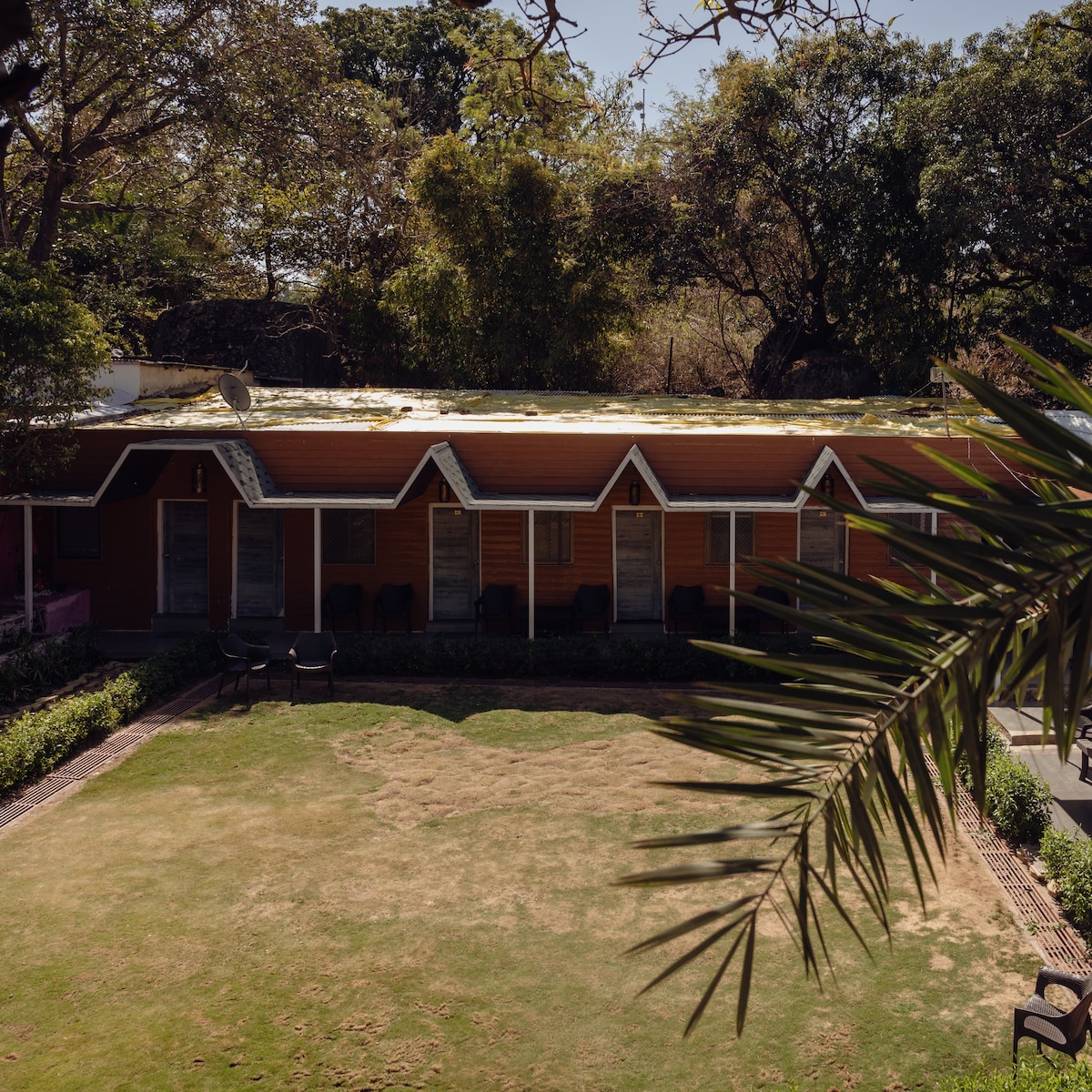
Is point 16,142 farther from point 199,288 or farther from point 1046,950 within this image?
point 1046,950

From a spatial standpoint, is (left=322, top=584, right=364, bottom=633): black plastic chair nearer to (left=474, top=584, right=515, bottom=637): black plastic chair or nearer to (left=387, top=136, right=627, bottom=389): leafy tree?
(left=474, top=584, right=515, bottom=637): black plastic chair

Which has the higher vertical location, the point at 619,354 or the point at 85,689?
the point at 619,354

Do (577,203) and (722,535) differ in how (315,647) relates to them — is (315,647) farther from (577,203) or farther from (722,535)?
(577,203)

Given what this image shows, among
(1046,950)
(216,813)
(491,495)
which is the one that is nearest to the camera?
(1046,950)

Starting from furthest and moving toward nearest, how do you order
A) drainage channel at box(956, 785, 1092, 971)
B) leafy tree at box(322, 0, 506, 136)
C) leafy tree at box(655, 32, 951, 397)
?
leafy tree at box(322, 0, 506, 136), leafy tree at box(655, 32, 951, 397), drainage channel at box(956, 785, 1092, 971)

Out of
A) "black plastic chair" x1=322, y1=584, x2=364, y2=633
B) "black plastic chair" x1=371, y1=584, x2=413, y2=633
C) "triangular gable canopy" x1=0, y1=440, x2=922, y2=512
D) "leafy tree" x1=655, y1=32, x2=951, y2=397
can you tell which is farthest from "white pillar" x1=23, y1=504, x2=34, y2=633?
"leafy tree" x1=655, y1=32, x2=951, y2=397

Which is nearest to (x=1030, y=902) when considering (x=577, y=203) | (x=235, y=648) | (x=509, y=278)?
(x=235, y=648)

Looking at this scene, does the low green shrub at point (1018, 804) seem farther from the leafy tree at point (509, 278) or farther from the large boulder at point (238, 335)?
the large boulder at point (238, 335)

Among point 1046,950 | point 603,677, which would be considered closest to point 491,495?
point 603,677
